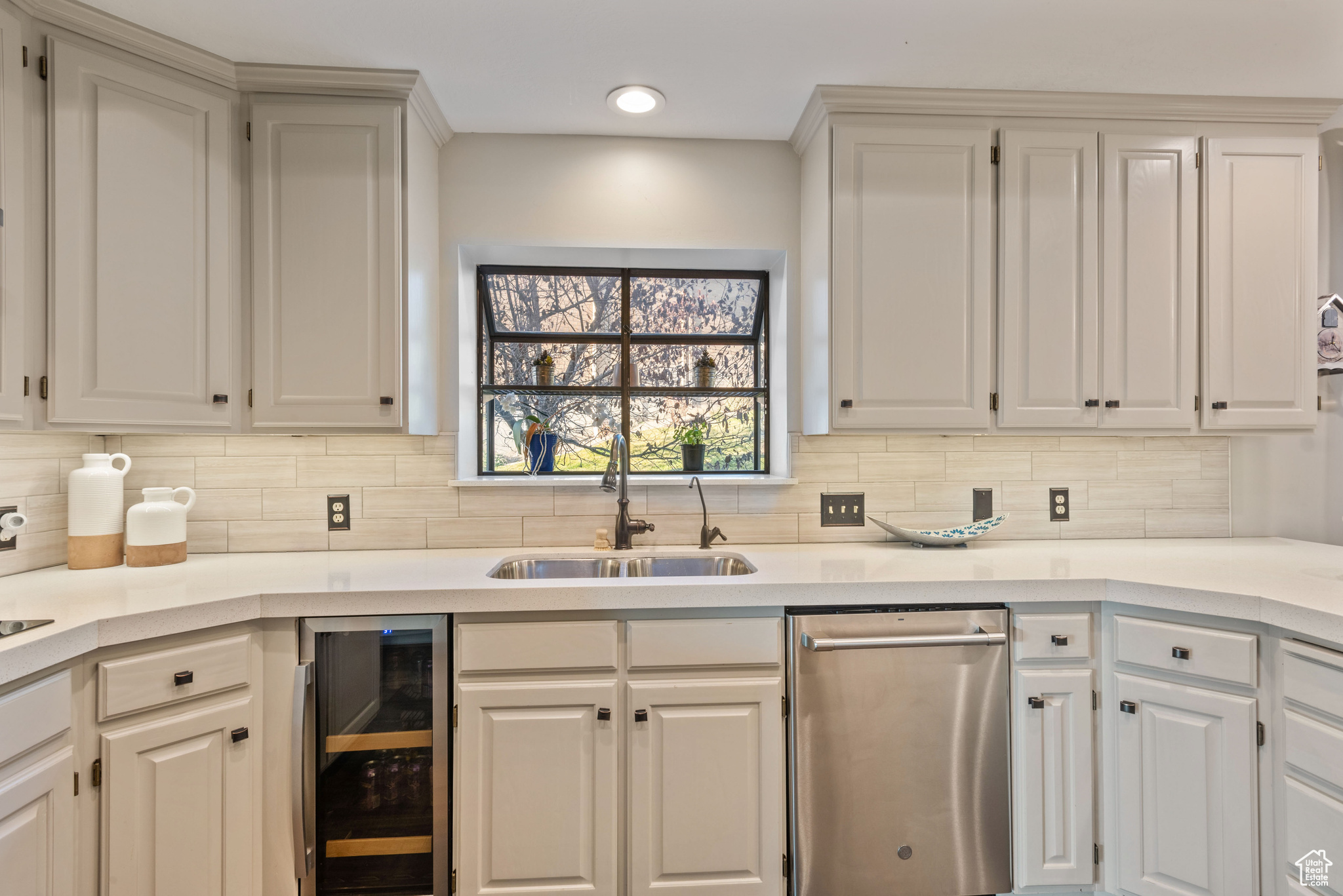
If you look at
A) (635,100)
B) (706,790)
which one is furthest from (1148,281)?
(706,790)

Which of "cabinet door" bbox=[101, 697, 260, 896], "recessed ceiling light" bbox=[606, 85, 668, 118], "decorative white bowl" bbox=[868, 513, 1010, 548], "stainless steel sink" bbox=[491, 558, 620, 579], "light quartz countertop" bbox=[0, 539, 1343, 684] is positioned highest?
"recessed ceiling light" bbox=[606, 85, 668, 118]

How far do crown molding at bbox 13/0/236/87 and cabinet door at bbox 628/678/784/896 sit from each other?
82.2 inches

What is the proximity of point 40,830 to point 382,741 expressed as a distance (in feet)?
2.04

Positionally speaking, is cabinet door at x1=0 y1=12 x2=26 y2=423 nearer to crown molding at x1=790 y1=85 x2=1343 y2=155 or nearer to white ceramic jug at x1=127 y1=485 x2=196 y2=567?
white ceramic jug at x1=127 y1=485 x2=196 y2=567

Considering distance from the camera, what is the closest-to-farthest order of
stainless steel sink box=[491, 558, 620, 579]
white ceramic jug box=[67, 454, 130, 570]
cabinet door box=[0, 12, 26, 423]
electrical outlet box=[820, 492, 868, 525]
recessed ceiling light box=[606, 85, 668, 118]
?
1. cabinet door box=[0, 12, 26, 423]
2. white ceramic jug box=[67, 454, 130, 570]
3. recessed ceiling light box=[606, 85, 668, 118]
4. stainless steel sink box=[491, 558, 620, 579]
5. electrical outlet box=[820, 492, 868, 525]

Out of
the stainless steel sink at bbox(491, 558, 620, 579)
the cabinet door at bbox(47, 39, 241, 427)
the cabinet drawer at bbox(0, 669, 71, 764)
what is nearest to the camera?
the cabinet drawer at bbox(0, 669, 71, 764)

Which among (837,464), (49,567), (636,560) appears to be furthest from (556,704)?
(49,567)

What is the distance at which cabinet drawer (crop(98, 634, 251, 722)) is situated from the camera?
53.9 inches

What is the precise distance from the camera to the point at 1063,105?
205 centimetres

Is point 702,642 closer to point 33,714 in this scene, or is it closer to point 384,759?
point 384,759

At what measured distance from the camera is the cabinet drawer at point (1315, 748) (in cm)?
135

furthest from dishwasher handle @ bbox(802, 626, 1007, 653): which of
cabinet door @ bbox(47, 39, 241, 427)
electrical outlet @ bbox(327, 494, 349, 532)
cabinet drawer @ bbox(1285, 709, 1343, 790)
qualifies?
cabinet door @ bbox(47, 39, 241, 427)

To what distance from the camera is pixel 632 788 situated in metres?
1.63

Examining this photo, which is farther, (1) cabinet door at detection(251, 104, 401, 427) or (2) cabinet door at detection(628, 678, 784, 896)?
(1) cabinet door at detection(251, 104, 401, 427)
